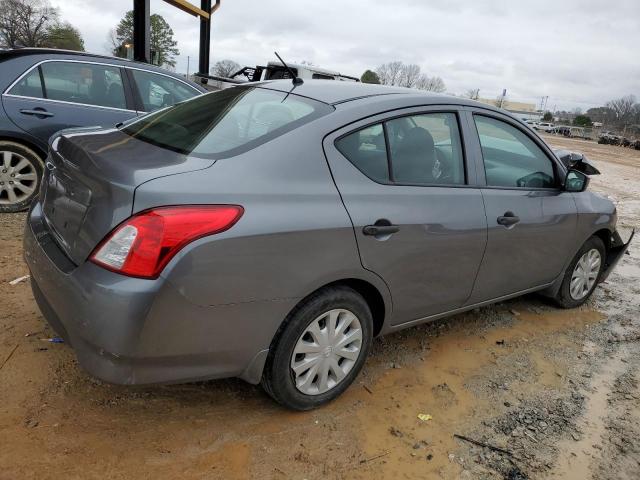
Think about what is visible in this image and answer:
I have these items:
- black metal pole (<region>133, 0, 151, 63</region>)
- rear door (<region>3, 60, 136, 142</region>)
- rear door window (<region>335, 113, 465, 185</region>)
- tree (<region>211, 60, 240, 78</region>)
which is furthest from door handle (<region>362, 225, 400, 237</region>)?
tree (<region>211, 60, 240, 78</region>)

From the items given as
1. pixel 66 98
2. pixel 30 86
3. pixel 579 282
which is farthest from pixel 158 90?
pixel 579 282

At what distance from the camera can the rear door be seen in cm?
500

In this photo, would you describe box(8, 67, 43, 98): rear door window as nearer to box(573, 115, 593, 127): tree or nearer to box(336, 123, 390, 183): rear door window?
box(336, 123, 390, 183): rear door window

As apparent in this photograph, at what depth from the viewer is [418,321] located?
10.1 ft

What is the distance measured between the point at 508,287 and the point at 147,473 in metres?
2.56

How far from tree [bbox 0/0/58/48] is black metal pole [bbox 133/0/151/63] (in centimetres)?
6007

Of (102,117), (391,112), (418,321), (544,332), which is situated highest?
(391,112)

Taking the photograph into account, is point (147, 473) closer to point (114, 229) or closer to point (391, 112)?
point (114, 229)

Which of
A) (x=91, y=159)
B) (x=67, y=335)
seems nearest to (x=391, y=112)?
(x=91, y=159)

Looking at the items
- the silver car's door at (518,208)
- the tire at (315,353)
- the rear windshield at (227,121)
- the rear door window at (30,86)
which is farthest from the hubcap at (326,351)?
the rear door window at (30,86)

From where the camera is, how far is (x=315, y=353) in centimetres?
→ 254

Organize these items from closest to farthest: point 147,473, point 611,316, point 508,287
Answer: point 147,473 → point 508,287 → point 611,316

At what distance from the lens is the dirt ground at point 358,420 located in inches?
88.7

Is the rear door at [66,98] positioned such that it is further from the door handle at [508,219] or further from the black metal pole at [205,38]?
the black metal pole at [205,38]
